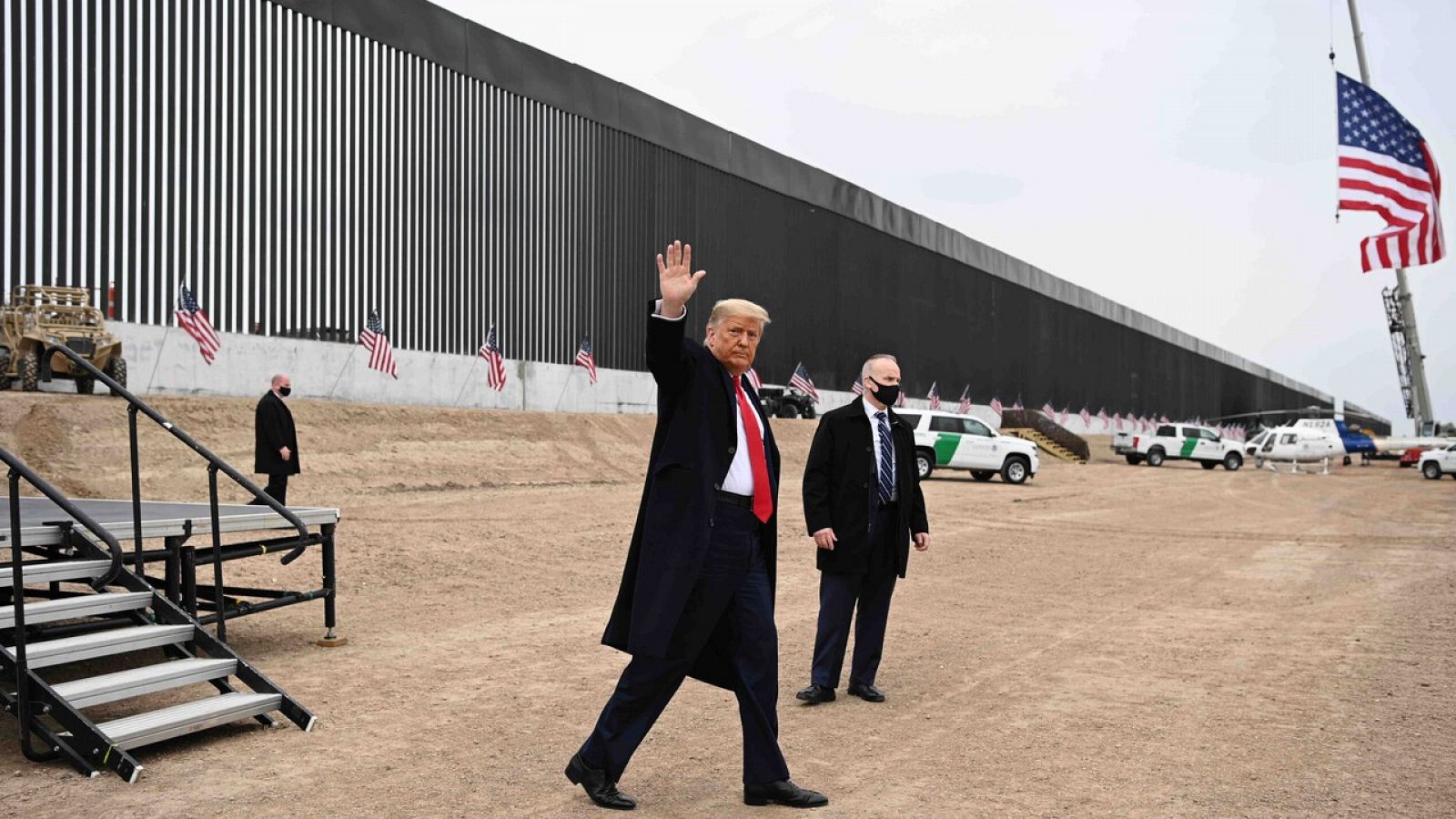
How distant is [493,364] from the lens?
33.8 m

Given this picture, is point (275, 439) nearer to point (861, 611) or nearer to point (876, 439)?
point (861, 611)

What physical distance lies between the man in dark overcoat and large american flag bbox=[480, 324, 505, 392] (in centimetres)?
2974

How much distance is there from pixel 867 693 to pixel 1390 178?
24.3m

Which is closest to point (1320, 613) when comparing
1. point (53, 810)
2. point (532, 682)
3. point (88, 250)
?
point (532, 682)

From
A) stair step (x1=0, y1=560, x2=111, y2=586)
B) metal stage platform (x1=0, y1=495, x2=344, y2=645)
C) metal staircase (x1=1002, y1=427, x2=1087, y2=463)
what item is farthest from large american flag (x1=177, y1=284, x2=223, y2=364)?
metal staircase (x1=1002, y1=427, x2=1087, y2=463)

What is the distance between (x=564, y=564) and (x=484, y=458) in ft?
43.1

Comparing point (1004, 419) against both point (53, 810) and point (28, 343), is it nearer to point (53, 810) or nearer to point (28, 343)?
point (28, 343)

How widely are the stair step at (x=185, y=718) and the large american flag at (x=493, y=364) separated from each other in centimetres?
2825

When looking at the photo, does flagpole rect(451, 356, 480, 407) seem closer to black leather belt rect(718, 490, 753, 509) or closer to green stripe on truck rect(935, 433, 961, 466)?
green stripe on truck rect(935, 433, 961, 466)

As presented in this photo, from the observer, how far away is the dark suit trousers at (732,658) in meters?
4.45

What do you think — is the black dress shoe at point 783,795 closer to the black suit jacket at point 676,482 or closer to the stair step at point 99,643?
the black suit jacket at point 676,482

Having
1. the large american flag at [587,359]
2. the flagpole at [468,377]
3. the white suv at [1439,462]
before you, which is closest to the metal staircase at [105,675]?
the flagpole at [468,377]

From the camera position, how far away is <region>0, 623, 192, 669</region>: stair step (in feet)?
17.3

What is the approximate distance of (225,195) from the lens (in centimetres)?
2895
